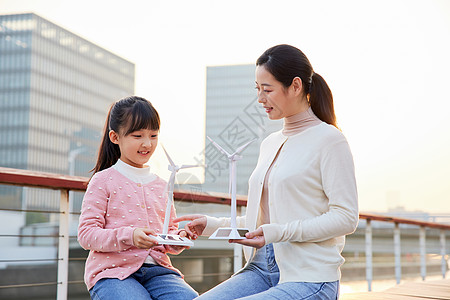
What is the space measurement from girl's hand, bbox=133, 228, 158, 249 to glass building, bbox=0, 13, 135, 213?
217 ft

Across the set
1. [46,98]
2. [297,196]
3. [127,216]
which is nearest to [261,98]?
[297,196]

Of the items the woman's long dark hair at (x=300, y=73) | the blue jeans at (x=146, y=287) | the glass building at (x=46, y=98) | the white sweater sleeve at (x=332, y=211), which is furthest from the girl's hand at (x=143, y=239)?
the glass building at (x=46, y=98)

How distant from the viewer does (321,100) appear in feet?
5.11

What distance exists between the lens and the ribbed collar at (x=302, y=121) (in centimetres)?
153

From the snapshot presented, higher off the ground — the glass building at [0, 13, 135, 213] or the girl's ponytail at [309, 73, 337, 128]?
the glass building at [0, 13, 135, 213]

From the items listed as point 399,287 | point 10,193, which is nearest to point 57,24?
point 10,193

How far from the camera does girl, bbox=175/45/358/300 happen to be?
4.47 ft

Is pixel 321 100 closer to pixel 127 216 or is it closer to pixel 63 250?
pixel 127 216

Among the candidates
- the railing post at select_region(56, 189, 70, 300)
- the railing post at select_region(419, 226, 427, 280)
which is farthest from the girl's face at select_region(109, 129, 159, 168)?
the railing post at select_region(419, 226, 427, 280)

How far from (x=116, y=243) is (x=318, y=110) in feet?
2.26

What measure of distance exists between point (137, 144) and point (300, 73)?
0.54 m

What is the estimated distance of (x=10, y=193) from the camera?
6781 centimetres

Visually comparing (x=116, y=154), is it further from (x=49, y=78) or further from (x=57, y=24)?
(x=57, y=24)

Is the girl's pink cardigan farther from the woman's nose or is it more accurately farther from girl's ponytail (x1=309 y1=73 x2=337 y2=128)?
girl's ponytail (x1=309 y1=73 x2=337 y2=128)
